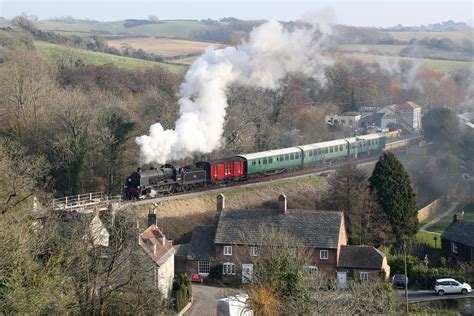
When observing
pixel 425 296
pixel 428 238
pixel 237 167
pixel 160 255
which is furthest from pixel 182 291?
pixel 237 167

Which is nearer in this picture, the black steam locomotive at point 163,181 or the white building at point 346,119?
the black steam locomotive at point 163,181

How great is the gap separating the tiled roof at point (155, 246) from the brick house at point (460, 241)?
18.3 m

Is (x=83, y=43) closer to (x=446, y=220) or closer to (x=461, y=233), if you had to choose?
(x=446, y=220)

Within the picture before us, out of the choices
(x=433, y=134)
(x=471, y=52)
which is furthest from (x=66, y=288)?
(x=471, y=52)

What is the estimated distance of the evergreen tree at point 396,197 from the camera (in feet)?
175

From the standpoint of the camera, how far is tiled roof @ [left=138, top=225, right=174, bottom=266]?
42.2 meters

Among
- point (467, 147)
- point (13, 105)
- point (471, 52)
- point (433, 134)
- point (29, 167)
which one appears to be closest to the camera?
point (29, 167)

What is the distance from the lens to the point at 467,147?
83.1 m

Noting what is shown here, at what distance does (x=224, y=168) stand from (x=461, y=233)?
812 inches

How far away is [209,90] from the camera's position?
59.7 metres

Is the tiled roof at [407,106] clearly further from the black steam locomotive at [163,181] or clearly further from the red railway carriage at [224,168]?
the black steam locomotive at [163,181]

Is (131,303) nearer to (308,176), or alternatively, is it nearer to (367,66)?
Answer: (308,176)

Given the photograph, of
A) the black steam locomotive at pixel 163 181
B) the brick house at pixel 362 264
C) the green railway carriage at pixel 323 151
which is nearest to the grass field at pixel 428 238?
the brick house at pixel 362 264

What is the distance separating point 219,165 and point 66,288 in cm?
3553
